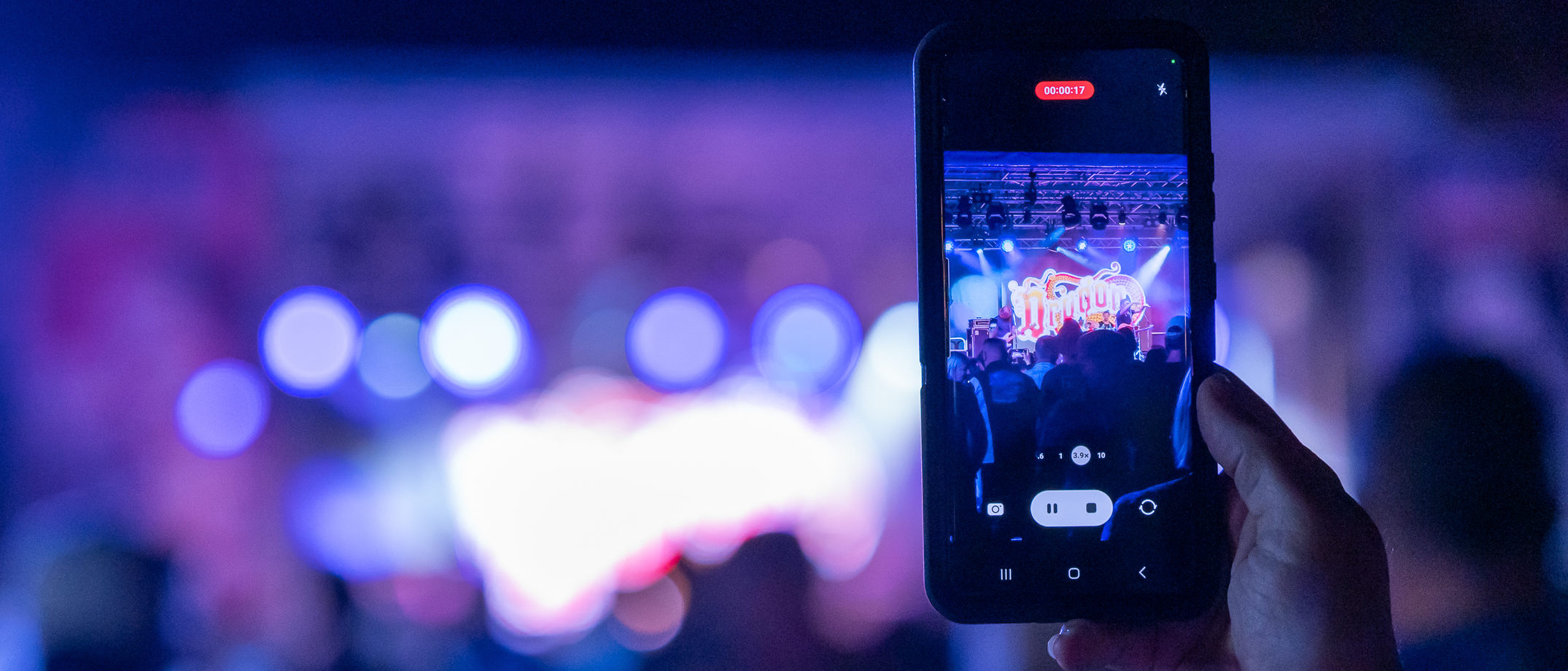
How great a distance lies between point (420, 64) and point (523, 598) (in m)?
0.95

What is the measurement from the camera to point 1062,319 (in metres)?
0.45

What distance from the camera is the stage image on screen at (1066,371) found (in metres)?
0.45

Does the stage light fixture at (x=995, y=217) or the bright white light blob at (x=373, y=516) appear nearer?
the stage light fixture at (x=995, y=217)

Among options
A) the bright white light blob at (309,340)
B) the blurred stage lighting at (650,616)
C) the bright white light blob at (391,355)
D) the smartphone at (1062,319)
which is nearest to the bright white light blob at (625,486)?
the blurred stage lighting at (650,616)

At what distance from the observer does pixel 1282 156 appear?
4.75 ft

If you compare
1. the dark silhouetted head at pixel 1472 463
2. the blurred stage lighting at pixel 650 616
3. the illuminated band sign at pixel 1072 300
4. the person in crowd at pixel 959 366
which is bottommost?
the blurred stage lighting at pixel 650 616

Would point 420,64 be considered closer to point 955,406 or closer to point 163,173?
point 163,173

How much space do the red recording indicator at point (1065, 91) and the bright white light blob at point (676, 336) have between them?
1.20 m

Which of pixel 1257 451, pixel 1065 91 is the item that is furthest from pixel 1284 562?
pixel 1065 91

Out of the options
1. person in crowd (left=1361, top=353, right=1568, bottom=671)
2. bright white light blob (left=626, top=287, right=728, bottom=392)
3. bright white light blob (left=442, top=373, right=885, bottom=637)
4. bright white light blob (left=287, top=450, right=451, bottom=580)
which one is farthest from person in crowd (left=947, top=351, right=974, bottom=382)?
bright white light blob (left=287, top=450, right=451, bottom=580)

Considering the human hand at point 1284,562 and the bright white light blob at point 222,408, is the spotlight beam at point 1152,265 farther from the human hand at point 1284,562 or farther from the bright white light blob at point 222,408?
the bright white light blob at point 222,408

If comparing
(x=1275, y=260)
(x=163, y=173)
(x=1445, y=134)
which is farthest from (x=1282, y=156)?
(x=163, y=173)

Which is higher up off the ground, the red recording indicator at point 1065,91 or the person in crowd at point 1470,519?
the red recording indicator at point 1065,91

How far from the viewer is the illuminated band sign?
0.45 metres
